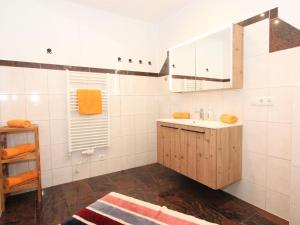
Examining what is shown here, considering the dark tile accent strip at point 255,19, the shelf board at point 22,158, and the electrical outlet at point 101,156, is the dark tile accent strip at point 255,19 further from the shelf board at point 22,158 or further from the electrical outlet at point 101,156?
the shelf board at point 22,158

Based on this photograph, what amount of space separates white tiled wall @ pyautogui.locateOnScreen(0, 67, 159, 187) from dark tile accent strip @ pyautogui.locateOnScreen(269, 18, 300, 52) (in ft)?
6.20

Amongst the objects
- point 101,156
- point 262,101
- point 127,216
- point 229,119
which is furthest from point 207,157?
point 101,156

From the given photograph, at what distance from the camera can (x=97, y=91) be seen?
264 cm

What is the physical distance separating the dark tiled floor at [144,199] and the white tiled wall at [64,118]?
0.22 m

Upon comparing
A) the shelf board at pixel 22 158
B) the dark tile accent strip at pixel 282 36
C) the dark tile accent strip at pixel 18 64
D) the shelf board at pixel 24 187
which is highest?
the dark tile accent strip at pixel 282 36

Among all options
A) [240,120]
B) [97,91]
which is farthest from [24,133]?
[240,120]

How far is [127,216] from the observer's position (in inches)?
42.9

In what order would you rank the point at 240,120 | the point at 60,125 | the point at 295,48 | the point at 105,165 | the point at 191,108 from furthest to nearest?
the point at 105,165 → the point at 191,108 → the point at 60,125 → the point at 240,120 → the point at 295,48

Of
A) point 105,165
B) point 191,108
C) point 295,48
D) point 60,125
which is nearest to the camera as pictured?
point 295,48

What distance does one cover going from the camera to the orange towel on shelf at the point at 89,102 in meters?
2.52

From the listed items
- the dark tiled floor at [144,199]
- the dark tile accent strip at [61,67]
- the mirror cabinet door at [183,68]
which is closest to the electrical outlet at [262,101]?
the mirror cabinet door at [183,68]

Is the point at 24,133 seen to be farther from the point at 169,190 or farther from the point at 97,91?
the point at 169,190

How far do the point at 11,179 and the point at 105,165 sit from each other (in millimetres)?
1204

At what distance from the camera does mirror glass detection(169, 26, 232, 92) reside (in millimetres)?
2047
